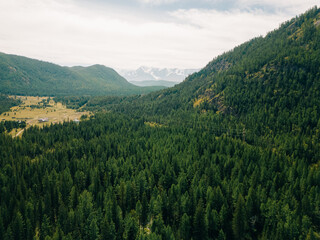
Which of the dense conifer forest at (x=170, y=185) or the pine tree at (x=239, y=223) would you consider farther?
the pine tree at (x=239, y=223)

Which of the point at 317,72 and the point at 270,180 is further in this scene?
the point at 317,72

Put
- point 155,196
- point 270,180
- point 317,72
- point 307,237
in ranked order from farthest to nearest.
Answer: point 317,72 < point 270,180 < point 155,196 < point 307,237

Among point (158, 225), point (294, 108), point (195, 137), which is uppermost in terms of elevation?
point (294, 108)

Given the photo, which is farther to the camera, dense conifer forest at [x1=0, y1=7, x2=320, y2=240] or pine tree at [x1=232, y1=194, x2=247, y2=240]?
pine tree at [x1=232, y1=194, x2=247, y2=240]

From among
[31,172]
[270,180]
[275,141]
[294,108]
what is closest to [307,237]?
[270,180]

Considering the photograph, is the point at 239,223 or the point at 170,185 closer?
the point at 239,223

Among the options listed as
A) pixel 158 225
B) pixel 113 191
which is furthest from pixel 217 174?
pixel 113 191

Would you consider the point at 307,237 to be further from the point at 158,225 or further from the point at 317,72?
the point at 317,72

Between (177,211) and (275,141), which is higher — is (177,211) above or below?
below

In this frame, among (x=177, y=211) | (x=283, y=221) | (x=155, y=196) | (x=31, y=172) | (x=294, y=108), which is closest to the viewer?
(x=283, y=221)
